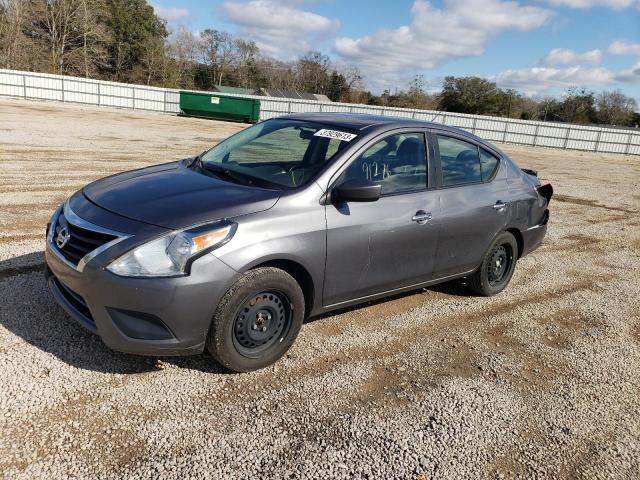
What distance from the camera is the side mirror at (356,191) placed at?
3588mm

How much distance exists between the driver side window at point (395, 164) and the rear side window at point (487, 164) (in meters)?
0.90

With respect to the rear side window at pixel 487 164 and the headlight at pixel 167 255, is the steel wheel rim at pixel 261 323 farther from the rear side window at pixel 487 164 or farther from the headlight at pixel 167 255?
the rear side window at pixel 487 164

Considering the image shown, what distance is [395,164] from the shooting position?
13.8 ft

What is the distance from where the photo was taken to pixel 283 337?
3.58 meters

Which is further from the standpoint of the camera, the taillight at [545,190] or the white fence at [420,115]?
the white fence at [420,115]

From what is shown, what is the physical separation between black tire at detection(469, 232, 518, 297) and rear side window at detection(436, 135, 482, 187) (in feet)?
2.47

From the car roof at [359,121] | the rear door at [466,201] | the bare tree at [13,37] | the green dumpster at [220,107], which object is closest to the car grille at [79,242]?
the car roof at [359,121]

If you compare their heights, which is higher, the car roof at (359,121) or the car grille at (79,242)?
the car roof at (359,121)

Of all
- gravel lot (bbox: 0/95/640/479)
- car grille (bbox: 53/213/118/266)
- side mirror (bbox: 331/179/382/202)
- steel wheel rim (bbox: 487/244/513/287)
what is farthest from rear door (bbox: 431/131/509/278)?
car grille (bbox: 53/213/118/266)

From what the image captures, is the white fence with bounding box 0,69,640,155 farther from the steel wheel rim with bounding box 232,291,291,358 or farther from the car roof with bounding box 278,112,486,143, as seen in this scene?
the steel wheel rim with bounding box 232,291,291,358

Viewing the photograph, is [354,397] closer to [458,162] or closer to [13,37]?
[458,162]

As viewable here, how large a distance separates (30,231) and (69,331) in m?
2.99

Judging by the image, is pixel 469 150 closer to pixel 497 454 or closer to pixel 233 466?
pixel 497 454

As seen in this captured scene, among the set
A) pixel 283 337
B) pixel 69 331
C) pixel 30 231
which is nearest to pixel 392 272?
pixel 283 337
